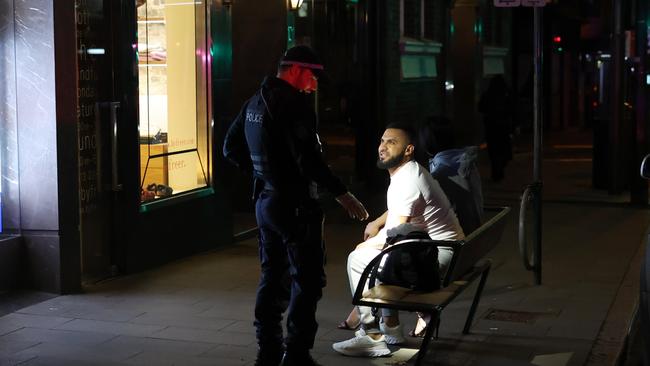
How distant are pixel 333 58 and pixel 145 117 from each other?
540 cm

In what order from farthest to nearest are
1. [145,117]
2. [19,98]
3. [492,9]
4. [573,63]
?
[573,63] < [492,9] < [145,117] < [19,98]

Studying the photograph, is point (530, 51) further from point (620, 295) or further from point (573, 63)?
point (620, 295)

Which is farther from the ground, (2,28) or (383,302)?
(2,28)

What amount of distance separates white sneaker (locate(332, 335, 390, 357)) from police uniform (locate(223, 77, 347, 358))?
0.49 metres

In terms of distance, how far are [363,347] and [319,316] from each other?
118 centimetres

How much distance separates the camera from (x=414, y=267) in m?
6.32

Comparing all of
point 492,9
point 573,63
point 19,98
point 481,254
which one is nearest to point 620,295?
point 481,254

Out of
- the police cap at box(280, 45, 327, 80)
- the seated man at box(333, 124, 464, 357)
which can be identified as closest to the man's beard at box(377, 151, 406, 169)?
the seated man at box(333, 124, 464, 357)

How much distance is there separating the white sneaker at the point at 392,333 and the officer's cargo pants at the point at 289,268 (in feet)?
2.56

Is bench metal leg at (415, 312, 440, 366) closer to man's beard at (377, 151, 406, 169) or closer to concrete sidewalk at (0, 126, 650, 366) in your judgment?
concrete sidewalk at (0, 126, 650, 366)

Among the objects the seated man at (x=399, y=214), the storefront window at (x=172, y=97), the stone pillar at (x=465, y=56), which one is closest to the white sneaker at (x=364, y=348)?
the seated man at (x=399, y=214)

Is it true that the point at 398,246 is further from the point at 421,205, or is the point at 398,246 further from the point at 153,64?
the point at 153,64

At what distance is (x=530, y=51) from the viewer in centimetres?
3116

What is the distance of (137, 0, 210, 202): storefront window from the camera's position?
9492 millimetres
